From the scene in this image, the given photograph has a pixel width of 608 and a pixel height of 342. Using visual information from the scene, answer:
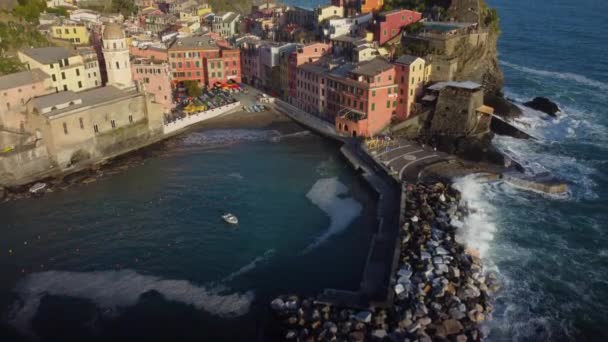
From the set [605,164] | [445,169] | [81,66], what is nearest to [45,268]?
[81,66]

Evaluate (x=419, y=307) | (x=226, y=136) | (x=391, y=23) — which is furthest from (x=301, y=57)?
(x=419, y=307)

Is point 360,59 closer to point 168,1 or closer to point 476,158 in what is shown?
point 476,158

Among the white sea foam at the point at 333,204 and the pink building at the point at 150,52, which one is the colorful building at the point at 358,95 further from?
the pink building at the point at 150,52

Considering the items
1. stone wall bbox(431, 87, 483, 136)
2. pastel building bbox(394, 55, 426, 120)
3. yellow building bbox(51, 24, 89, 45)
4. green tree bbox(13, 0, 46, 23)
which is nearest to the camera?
stone wall bbox(431, 87, 483, 136)

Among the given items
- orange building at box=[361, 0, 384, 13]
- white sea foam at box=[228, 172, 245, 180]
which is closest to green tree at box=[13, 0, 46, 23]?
white sea foam at box=[228, 172, 245, 180]

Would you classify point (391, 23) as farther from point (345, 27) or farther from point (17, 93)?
point (17, 93)

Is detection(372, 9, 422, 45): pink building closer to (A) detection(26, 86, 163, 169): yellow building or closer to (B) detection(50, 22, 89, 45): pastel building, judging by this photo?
(A) detection(26, 86, 163, 169): yellow building
